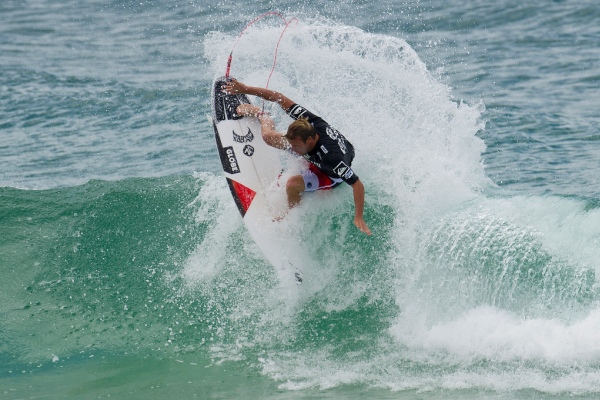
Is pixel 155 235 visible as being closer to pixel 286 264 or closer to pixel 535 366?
pixel 286 264

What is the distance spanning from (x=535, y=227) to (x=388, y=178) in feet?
5.39

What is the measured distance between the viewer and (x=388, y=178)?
9156 millimetres

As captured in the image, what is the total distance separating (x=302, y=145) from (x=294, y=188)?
0.76 meters

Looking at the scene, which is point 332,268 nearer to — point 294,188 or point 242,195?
point 294,188

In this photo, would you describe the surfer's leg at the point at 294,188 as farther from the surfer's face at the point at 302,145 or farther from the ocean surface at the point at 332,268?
the surfer's face at the point at 302,145

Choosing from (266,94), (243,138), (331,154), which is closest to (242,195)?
(243,138)

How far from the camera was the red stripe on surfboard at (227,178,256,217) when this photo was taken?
8.80 meters

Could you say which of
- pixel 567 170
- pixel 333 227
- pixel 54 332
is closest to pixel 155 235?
pixel 54 332

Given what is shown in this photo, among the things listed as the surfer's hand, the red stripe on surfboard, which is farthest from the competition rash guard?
the red stripe on surfboard

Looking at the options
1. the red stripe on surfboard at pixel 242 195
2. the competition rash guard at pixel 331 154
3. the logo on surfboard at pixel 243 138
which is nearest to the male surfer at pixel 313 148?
the competition rash guard at pixel 331 154

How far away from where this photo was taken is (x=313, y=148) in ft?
26.1

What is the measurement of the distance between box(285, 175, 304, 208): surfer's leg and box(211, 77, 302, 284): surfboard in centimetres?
13

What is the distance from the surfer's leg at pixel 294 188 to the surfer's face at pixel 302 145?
52cm

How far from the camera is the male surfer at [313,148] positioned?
25.5ft
